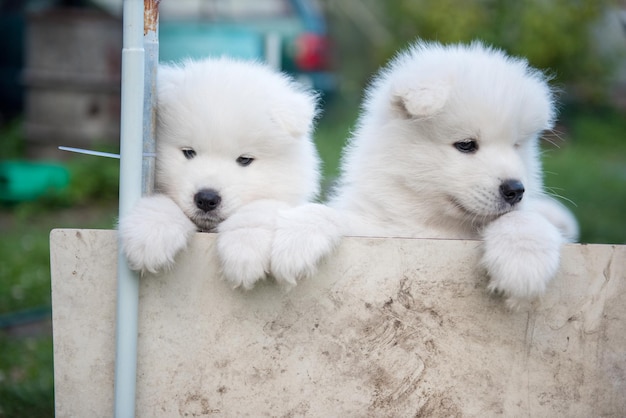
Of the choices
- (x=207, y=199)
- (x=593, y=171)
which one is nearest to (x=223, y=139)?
(x=207, y=199)

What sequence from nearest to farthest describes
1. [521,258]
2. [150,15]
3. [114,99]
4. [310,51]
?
[521,258], [150,15], [114,99], [310,51]

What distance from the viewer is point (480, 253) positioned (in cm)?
324

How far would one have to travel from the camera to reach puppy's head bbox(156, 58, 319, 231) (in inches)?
141

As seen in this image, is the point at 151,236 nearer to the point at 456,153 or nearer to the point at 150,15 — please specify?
the point at 150,15

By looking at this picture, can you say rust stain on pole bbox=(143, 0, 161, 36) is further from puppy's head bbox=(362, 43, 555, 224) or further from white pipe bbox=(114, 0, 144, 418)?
puppy's head bbox=(362, 43, 555, 224)

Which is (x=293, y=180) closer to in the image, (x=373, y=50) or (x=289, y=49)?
(x=289, y=49)

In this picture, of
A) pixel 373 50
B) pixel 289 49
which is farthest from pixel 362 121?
pixel 373 50

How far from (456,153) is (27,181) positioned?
705 cm

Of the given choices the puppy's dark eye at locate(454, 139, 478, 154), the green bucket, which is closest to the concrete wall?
the puppy's dark eye at locate(454, 139, 478, 154)

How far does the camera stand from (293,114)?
3.76 metres

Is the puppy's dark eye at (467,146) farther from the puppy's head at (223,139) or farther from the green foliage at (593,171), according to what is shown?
the green foliage at (593,171)

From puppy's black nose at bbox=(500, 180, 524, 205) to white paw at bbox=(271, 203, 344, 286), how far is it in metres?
0.74

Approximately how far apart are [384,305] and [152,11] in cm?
152

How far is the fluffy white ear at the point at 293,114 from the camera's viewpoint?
→ 3.74m
